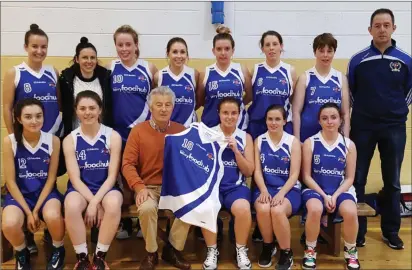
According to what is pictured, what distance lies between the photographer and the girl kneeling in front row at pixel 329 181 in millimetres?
2938

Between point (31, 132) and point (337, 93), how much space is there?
2214 millimetres

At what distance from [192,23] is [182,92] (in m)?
1.01

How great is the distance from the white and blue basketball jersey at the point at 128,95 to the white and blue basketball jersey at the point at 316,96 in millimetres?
1202

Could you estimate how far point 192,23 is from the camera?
4.02m

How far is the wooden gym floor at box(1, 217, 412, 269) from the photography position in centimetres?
304

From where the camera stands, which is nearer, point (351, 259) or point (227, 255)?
point (351, 259)

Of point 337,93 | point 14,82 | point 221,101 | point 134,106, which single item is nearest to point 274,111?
point 221,101

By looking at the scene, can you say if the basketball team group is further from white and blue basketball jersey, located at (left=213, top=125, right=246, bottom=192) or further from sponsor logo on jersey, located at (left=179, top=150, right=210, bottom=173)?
sponsor logo on jersey, located at (left=179, top=150, right=210, bottom=173)

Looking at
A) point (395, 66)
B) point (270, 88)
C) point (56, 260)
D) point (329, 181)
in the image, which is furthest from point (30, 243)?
point (395, 66)

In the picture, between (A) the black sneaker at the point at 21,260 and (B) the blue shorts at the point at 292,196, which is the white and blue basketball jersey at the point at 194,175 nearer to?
(B) the blue shorts at the point at 292,196

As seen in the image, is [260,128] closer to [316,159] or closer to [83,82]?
[316,159]

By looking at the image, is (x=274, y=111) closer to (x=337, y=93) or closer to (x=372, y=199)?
(x=337, y=93)

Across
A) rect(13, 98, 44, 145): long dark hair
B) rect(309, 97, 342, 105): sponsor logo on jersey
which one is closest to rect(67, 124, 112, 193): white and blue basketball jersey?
rect(13, 98, 44, 145): long dark hair

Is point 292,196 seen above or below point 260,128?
below
